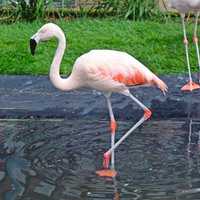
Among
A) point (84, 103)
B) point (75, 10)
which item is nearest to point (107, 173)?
point (84, 103)

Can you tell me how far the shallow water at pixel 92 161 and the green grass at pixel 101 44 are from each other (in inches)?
74.3

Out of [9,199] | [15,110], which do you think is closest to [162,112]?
[15,110]

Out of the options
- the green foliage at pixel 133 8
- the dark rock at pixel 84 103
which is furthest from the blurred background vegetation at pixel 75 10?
the dark rock at pixel 84 103

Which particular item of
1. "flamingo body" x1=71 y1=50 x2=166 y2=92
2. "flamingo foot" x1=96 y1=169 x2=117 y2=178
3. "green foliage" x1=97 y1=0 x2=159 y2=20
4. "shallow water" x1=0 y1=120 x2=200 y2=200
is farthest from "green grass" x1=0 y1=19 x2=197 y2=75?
"flamingo foot" x1=96 y1=169 x2=117 y2=178

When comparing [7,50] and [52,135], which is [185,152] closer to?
[52,135]

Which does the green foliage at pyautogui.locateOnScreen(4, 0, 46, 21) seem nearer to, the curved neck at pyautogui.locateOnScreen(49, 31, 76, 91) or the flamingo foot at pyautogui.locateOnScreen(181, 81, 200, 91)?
the flamingo foot at pyautogui.locateOnScreen(181, 81, 200, 91)

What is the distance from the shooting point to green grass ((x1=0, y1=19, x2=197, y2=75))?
849 centimetres

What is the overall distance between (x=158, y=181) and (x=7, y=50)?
4.74m

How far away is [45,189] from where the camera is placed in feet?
15.7

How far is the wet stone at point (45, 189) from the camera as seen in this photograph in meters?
4.72

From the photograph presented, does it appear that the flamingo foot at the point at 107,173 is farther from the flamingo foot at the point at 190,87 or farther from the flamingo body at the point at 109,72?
the flamingo foot at the point at 190,87

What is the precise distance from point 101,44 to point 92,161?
165 inches

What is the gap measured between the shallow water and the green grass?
1.89 m

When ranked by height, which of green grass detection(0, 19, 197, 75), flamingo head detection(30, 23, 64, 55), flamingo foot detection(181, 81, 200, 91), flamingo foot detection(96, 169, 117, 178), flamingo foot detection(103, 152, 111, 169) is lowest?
flamingo foot detection(96, 169, 117, 178)
